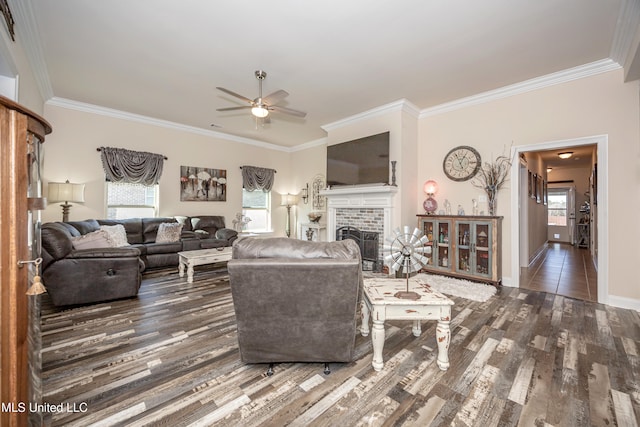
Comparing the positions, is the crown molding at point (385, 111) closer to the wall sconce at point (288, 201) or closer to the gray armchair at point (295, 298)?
the wall sconce at point (288, 201)

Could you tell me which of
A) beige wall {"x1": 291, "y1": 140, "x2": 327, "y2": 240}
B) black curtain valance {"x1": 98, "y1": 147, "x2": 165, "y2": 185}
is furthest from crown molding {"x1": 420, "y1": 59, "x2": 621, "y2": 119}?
black curtain valance {"x1": 98, "y1": 147, "x2": 165, "y2": 185}

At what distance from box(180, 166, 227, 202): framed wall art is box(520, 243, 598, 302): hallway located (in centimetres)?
603

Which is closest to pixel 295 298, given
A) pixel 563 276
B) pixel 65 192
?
pixel 65 192

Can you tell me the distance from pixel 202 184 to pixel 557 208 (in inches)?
422

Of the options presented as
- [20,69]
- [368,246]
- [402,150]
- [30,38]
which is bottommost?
[368,246]

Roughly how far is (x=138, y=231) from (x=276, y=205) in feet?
11.1

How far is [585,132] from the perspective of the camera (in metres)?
3.41

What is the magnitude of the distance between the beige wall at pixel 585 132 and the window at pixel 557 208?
22.4 feet

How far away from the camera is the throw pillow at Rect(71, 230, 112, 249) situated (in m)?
3.24

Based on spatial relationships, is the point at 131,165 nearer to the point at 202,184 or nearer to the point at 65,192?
the point at 65,192

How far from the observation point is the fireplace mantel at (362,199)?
4.63 m

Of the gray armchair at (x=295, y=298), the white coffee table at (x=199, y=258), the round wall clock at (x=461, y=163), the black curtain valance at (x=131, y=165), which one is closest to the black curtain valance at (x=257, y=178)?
the black curtain valance at (x=131, y=165)

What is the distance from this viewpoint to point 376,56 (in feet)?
10.5

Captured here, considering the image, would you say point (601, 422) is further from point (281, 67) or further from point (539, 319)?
point (281, 67)
